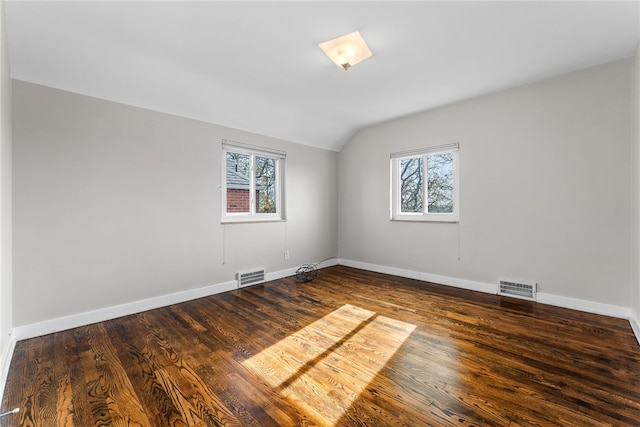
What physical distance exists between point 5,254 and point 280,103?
2888 millimetres

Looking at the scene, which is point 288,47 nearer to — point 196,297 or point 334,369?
point 334,369

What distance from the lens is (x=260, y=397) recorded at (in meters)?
1.56

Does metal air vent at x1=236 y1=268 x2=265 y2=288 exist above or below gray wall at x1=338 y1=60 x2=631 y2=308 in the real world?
below

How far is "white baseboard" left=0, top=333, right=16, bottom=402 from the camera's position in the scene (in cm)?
164

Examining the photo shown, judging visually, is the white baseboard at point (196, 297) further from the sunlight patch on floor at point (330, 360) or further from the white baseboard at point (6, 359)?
the sunlight patch on floor at point (330, 360)

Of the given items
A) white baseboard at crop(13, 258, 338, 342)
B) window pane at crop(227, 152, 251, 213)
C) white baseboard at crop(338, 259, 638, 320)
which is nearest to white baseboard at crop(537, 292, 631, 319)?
white baseboard at crop(338, 259, 638, 320)

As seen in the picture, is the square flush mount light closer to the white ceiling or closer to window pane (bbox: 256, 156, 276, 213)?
the white ceiling

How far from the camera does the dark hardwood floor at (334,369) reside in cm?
143

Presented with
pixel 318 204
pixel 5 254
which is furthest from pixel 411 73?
pixel 5 254

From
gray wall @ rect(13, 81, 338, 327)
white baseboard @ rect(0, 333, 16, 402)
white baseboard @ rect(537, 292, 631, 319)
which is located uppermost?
gray wall @ rect(13, 81, 338, 327)

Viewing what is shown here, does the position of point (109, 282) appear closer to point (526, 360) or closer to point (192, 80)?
point (192, 80)

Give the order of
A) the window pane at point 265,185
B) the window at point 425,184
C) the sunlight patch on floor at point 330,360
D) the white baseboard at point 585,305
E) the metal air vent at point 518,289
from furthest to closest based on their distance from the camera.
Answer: the window pane at point 265,185, the window at point 425,184, the metal air vent at point 518,289, the white baseboard at point 585,305, the sunlight patch on floor at point 330,360

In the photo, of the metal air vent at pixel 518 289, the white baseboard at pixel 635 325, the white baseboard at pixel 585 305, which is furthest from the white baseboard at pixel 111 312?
the white baseboard at pixel 635 325

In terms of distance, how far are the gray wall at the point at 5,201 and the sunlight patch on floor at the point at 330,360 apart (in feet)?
5.38
